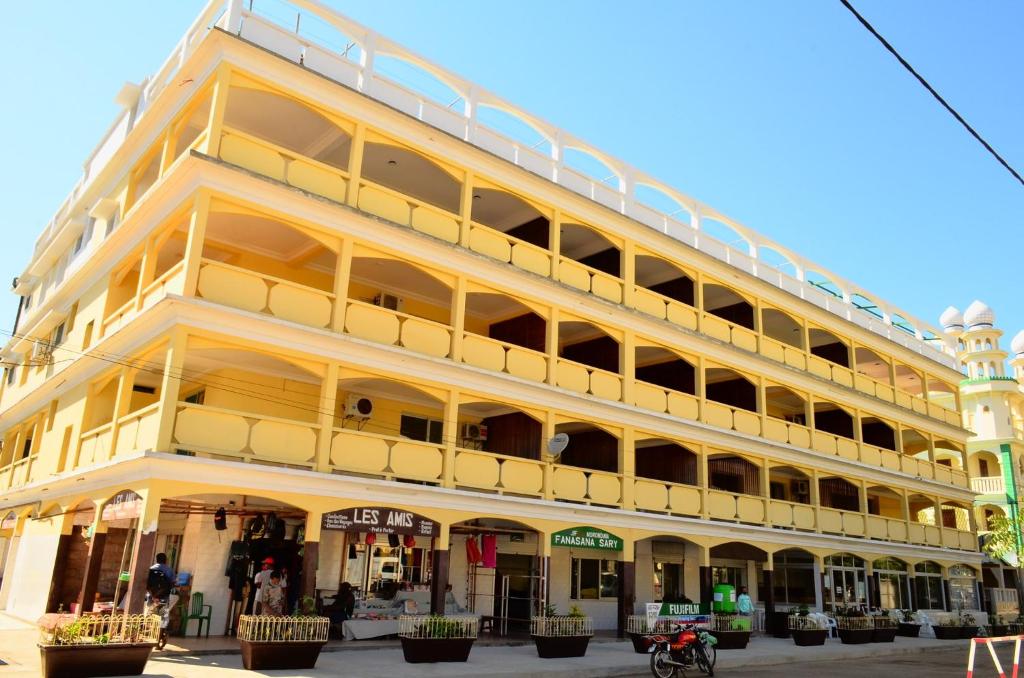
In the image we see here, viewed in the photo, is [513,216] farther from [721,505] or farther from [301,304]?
[721,505]

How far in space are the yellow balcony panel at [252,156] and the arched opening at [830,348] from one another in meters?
25.5

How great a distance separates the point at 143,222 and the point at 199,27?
521 centimetres

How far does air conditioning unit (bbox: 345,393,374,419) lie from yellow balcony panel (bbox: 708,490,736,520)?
11976 millimetres

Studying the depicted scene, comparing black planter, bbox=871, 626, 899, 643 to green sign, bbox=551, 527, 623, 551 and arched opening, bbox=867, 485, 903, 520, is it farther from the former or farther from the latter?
arched opening, bbox=867, 485, 903, 520

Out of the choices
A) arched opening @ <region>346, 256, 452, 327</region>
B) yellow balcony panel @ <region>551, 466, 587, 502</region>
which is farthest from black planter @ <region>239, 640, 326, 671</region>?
arched opening @ <region>346, 256, 452, 327</region>

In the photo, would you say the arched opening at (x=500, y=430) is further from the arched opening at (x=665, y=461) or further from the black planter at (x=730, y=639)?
the black planter at (x=730, y=639)

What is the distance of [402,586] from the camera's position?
22.2 metres

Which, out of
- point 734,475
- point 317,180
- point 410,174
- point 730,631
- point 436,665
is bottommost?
point 436,665

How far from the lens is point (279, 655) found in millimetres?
14430

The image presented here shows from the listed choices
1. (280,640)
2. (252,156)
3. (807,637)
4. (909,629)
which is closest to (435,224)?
(252,156)

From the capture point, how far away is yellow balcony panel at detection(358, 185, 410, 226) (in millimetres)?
19672

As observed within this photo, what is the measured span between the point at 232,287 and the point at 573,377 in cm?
1047

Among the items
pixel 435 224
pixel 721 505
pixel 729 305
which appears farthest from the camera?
pixel 729 305

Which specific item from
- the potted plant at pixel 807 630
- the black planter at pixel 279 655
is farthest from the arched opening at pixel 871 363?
Result: the black planter at pixel 279 655
